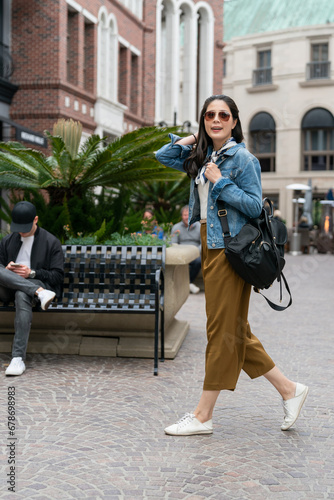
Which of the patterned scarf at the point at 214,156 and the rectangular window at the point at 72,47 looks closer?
the patterned scarf at the point at 214,156

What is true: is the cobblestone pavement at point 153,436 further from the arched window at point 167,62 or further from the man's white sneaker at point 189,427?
the arched window at point 167,62

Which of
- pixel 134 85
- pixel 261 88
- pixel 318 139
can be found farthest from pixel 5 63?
pixel 318 139

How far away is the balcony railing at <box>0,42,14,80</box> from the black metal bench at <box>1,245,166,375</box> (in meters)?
15.4

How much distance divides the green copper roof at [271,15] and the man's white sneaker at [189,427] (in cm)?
5084

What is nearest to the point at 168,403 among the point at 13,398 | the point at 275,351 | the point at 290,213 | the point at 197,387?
the point at 197,387

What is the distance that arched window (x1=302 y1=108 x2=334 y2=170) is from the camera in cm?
5029

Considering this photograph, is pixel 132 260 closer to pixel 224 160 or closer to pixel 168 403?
pixel 168 403

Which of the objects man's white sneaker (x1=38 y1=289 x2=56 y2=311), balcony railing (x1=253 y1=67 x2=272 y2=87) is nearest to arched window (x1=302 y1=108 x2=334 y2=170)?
balcony railing (x1=253 y1=67 x2=272 y2=87)

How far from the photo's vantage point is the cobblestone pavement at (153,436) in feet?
10.8

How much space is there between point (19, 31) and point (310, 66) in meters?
34.1

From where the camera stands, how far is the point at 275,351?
6.98 m

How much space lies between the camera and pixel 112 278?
20.5ft

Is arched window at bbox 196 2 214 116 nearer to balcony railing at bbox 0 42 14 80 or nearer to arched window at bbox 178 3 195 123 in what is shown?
arched window at bbox 178 3 195 123

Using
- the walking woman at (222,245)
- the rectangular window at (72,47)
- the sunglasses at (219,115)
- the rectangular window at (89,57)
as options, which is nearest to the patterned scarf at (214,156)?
the walking woman at (222,245)
